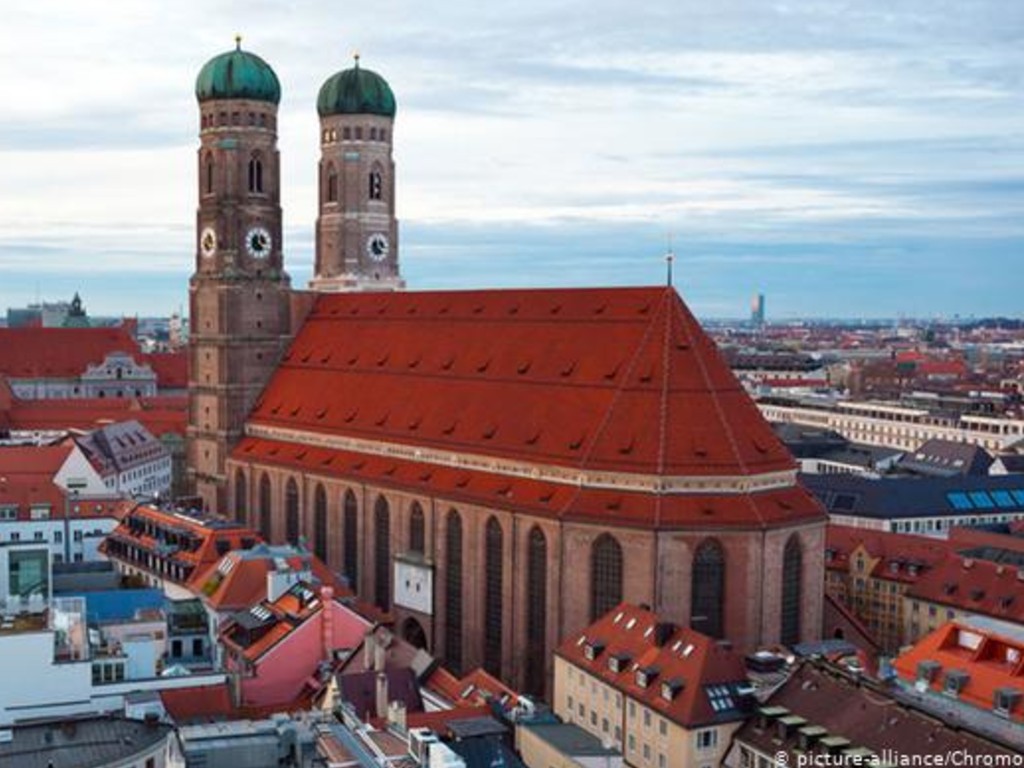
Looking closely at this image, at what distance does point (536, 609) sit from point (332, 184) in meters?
56.4

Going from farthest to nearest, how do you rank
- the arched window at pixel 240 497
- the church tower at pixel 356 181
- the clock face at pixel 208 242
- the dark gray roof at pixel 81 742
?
the church tower at pixel 356 181 → the clock face at pixel 208 242 → the arched window at pixel 240 497 → the dark gray roof at pixel 81 742

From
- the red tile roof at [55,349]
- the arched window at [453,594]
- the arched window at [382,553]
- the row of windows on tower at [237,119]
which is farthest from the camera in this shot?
the red tile roof at [55,349]

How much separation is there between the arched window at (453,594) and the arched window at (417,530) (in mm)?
2594

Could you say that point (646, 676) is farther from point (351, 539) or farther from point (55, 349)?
point (55, 349)

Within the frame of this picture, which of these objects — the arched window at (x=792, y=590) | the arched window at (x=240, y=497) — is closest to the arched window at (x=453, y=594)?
the arched window at (x=792, y=590)

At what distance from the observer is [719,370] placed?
75312 mm

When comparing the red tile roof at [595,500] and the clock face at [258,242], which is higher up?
the clock face at [258,242]

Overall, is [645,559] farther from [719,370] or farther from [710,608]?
[719,370]

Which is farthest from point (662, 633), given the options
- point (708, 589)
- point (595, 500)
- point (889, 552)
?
point (889, 552)

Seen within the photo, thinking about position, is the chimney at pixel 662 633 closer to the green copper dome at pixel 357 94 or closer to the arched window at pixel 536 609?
the arched window at pixel 536 609

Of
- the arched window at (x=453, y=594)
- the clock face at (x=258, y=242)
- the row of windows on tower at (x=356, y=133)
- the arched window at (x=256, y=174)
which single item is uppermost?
the row of windows on tower at (x=356, y=133)

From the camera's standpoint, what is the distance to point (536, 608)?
74.2 m

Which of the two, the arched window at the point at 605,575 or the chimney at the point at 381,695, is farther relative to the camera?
the arched window at the point at 605,575

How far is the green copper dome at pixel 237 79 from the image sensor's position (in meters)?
102
